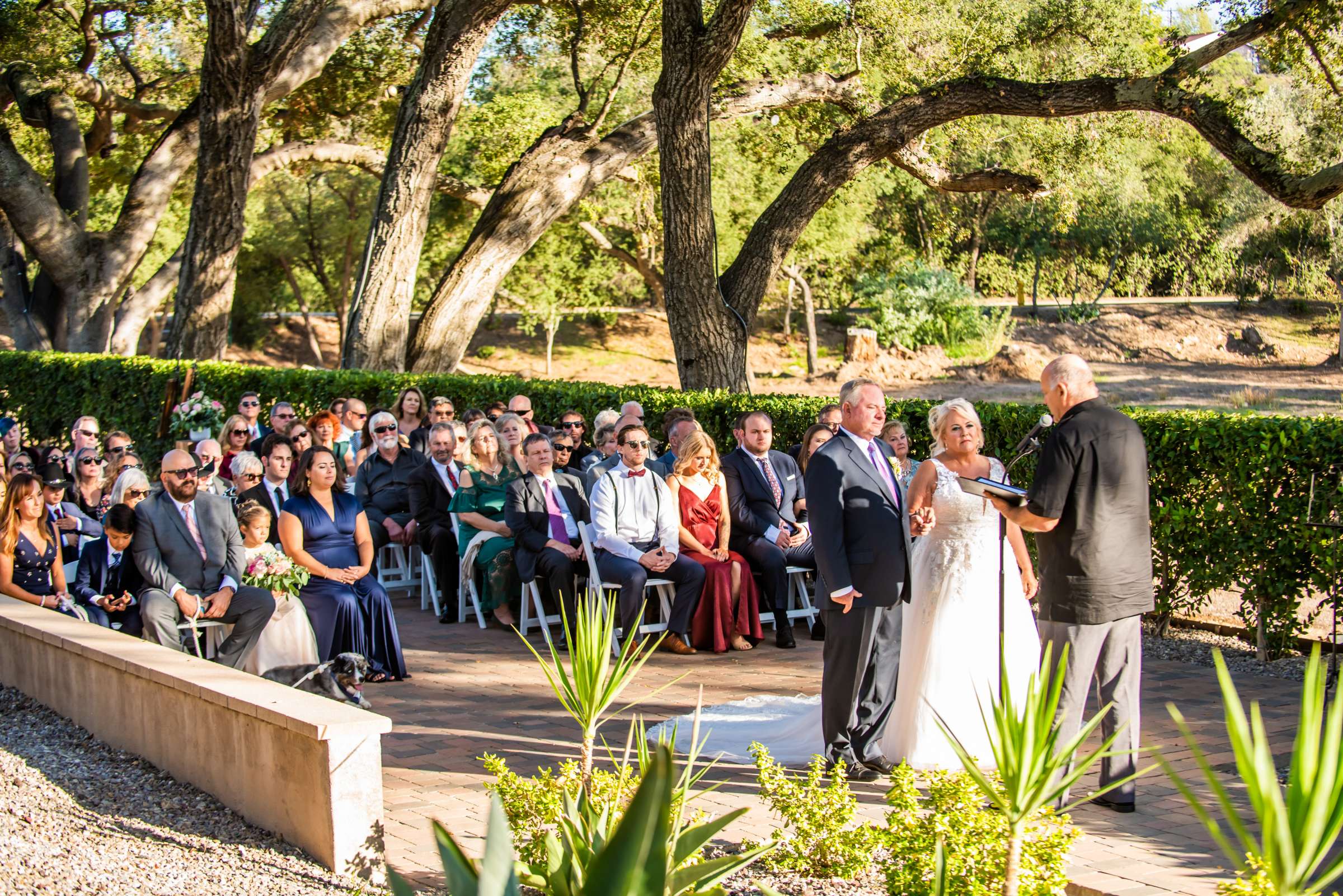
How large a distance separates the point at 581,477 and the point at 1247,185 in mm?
40153

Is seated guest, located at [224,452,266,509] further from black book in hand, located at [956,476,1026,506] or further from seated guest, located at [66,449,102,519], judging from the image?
black book in hand, located at [956,476,1026,506]

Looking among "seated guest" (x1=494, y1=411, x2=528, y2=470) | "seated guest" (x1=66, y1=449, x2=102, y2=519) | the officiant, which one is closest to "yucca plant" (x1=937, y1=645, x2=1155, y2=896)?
the officiant

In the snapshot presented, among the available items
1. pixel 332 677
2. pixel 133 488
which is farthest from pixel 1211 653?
pixel 133 488

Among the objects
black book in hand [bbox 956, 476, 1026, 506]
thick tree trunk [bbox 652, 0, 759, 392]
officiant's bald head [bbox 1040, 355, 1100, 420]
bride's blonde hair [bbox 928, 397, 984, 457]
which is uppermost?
thick tree trunk [bbox 652, 0, 759, 392]

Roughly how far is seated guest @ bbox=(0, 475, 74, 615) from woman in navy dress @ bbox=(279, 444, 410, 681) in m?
1.41

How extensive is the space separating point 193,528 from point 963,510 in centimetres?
467

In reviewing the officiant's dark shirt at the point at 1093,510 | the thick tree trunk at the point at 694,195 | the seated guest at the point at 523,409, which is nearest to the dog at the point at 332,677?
the officiant's dark shirt at the point at 1093,510

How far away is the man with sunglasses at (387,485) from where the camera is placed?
11.2 metres

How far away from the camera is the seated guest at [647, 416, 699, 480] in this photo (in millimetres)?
9867

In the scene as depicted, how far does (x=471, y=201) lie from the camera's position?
950 inches

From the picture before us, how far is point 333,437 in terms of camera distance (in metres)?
11.8

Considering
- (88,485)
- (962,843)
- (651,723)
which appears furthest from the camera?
(88,485)

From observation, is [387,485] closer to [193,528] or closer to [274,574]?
[193,528]

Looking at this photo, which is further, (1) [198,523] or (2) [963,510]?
(1) [198,523]
